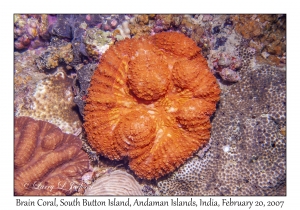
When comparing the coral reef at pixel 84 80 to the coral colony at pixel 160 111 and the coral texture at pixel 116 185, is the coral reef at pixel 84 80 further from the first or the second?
the coral texture at pixel 116 185

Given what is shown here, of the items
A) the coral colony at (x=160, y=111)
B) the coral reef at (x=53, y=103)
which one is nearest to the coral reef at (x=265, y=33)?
the coral colony at (x=160, y=111)

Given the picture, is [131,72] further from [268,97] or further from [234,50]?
[268,97]

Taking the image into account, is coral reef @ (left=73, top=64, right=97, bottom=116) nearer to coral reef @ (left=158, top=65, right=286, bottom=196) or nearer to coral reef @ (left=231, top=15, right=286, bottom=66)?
coral reef @ (left=158, top=65, right=286, bottom=196)

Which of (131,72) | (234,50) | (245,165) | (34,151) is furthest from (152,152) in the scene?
(234,50)

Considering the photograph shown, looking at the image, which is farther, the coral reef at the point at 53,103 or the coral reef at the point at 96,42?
the coral reef at the point at 53,103

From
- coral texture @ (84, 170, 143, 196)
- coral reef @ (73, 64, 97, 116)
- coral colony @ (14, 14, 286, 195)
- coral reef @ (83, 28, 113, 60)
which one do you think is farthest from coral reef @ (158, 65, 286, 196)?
coral reef @ (83, 28, 113, 60)
